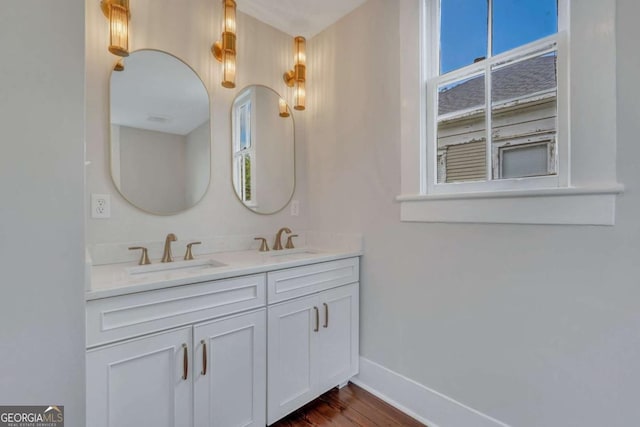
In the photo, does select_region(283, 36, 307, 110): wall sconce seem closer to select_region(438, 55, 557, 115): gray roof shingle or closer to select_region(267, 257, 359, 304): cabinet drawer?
select_region(438, 55, 557, 115): gray roof shingle

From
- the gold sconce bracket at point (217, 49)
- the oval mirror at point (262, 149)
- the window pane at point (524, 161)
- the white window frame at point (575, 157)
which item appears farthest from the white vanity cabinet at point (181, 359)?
the gold sconce bracket at point (217, 49)

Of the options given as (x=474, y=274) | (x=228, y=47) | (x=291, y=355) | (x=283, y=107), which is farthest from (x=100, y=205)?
(x=474, y=274)

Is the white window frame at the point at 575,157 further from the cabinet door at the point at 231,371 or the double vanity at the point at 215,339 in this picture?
the cabinet door at the point at 231,371

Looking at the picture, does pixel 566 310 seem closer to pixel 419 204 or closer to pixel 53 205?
pixel 419 204

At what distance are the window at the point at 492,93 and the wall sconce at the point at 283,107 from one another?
1.06 metres

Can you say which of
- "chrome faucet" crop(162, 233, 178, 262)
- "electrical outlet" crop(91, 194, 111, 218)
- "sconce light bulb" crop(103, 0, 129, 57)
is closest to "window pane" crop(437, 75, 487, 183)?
"chrome faucet" crop(162, 233, 178, 262)

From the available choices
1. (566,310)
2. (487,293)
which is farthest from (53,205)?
(566,310)

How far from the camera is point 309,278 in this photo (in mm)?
1646

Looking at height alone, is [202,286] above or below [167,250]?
below

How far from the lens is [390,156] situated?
1.80m

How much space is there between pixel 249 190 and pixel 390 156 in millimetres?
974

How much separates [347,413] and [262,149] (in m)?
1.76

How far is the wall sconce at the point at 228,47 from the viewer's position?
173cm

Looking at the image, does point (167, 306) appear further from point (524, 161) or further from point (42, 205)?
point (524, 161)
